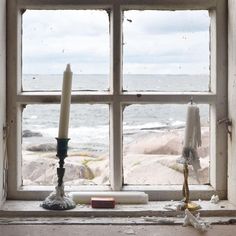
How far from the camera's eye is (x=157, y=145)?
1456mm

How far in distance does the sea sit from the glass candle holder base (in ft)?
0.55

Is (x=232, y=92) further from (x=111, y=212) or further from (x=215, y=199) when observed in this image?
(x=111, y=212)

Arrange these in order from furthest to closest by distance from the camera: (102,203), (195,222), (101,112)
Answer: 1. (101,112)
2. (102,203)
3. (195,222)

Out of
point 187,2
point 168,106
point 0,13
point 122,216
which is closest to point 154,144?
point 168,106

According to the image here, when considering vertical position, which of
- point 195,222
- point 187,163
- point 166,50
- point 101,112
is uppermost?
point 166,50

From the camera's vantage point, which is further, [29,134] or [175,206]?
[29,134]

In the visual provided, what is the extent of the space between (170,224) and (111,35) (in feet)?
1.70

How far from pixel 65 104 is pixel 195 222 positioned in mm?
422

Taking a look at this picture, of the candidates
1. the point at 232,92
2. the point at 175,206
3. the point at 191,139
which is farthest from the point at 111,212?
the point at 232,92

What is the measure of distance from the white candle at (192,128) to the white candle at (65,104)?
299 mm

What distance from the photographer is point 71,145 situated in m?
1.45

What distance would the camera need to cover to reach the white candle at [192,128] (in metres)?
1.31

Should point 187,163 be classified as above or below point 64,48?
below

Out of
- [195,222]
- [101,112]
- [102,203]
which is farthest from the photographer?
[101,112]
